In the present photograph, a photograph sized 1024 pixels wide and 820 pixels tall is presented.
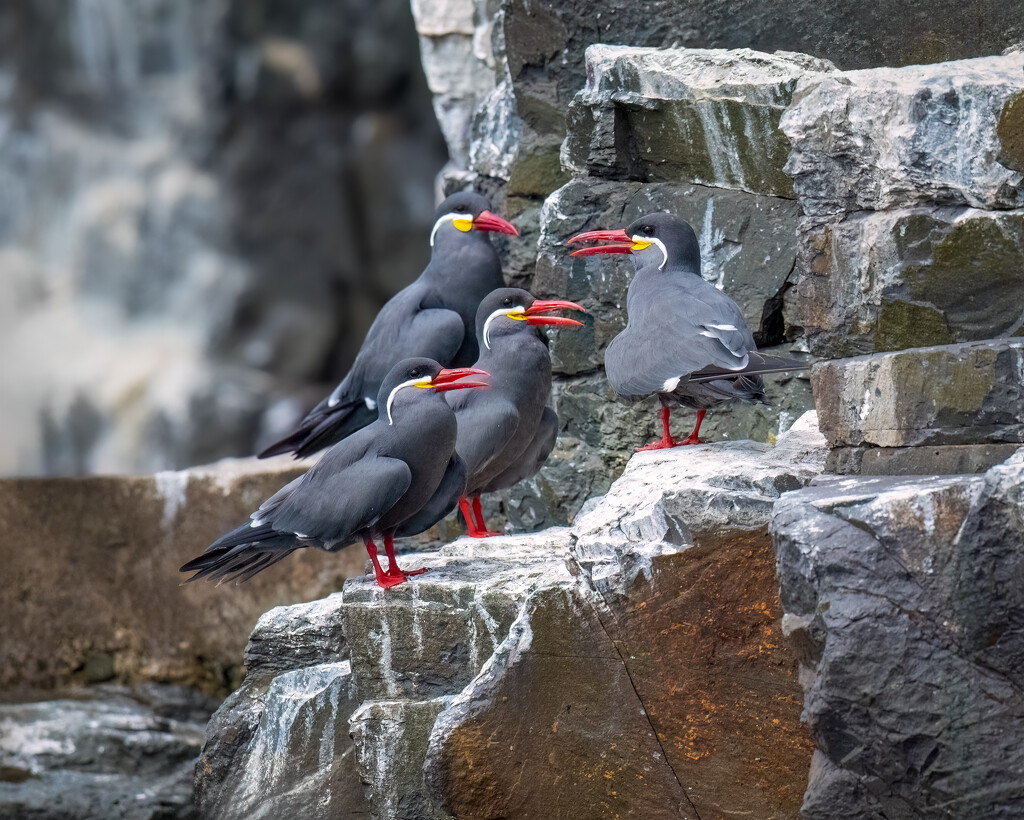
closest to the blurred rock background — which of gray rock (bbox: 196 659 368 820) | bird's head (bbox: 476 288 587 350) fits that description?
bird's head (bbox: 476 288 587 350)

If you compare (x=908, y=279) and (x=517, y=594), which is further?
(x=517, y=594)

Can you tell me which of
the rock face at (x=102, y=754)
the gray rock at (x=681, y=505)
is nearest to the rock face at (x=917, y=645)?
the gray rock at (x=681, y=505)

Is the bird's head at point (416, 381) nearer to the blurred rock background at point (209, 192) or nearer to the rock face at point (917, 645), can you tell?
the rock face at point (917, 645)

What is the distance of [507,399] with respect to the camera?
16.2 feet

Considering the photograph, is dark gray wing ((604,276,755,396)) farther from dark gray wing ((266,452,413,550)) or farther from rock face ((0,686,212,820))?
rock face ((0,686,212,820))

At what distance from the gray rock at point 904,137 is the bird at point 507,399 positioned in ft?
4.56

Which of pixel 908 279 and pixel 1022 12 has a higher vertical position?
pixel 1022 12

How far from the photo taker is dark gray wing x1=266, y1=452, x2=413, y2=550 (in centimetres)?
418

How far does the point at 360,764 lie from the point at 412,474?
95cm

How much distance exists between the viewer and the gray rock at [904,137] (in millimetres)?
3402

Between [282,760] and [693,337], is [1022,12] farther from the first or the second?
[282,760]

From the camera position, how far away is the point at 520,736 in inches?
144

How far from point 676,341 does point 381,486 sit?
1.08 metres

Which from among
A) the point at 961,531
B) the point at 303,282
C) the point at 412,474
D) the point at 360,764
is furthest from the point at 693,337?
the point at 303,282
